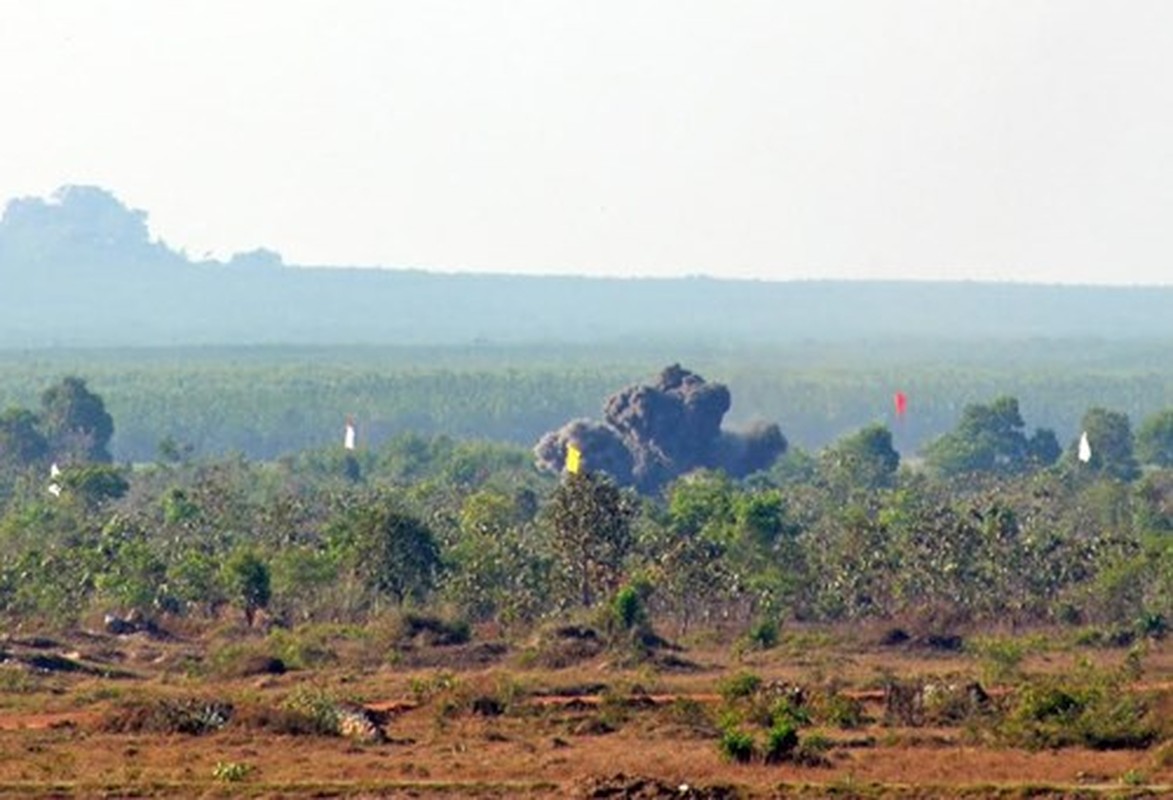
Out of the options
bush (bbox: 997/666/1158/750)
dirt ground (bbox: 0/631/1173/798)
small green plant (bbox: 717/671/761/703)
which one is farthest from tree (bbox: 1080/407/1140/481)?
→ bush (bbox: 997/666/1158/750)

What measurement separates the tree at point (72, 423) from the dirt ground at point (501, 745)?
75.3 metres

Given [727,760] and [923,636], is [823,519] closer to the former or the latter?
[923,636]

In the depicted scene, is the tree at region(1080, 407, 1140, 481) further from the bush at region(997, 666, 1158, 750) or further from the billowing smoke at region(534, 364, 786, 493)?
the bush at region(997, 666, 1158, 750)

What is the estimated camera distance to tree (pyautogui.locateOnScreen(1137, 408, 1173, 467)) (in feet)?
464

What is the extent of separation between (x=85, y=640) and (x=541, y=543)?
21250 mm

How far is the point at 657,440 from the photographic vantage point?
5522 inches

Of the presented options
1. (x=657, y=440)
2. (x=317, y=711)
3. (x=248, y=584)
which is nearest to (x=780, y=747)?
(x=317, y=711)

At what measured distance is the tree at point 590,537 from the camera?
82.2m

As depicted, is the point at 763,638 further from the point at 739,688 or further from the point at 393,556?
the point at 739,688

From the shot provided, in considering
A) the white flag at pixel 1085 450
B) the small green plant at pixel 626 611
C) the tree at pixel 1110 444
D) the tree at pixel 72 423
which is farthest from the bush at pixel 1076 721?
the tree at pixel 72 423

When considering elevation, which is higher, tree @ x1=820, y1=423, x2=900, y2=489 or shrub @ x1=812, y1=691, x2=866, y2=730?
shrub @ x1=812, y1=691, x2=866, y2=730

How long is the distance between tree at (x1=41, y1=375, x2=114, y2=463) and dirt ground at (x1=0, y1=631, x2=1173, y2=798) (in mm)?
75323

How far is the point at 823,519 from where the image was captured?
107 meters

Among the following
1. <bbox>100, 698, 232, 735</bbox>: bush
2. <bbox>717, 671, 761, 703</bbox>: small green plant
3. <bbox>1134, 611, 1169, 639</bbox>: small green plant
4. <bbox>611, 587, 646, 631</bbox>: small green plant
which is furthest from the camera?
<bbox>1134, 611, 1169, 639</bbox>: small green plant
